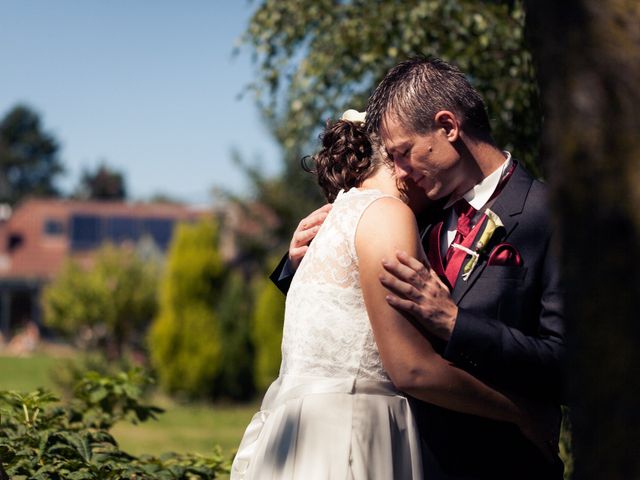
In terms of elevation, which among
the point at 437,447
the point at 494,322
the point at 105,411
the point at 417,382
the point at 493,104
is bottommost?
the point at 105,411

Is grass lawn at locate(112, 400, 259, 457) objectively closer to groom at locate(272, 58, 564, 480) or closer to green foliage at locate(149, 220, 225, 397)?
green foliage at locate(149, 220, 225, 397)

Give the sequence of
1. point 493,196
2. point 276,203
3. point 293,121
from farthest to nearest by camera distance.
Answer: point 276,203, point 293,121, point 493,196

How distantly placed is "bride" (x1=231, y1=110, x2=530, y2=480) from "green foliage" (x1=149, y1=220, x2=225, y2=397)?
20.1 m

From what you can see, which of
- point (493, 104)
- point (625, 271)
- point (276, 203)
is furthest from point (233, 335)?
point (625, 271)

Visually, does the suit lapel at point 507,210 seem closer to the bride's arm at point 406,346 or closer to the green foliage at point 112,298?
the bride's arm at point 406,346

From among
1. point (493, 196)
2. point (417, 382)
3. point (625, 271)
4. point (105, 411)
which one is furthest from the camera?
point (105, 411)

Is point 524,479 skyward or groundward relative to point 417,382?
groundward

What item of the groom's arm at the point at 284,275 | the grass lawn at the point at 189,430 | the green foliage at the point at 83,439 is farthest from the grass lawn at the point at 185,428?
the groom's arm at the point at 284,275

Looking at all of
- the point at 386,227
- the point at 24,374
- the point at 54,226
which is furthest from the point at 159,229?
the point at 386,227

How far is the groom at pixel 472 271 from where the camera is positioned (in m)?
2.68

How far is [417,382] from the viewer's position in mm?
2707

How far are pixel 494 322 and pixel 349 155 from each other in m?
0.71

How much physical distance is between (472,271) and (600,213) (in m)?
1.30

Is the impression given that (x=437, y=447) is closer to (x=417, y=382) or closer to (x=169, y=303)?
(x=417, y=382)
